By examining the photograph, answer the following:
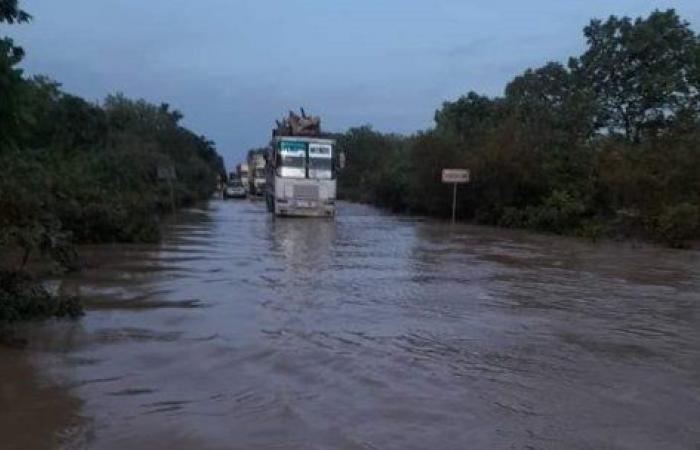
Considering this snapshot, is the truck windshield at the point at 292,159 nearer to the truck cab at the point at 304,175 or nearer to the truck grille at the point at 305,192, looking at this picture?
the truck cab at the point at 304,175

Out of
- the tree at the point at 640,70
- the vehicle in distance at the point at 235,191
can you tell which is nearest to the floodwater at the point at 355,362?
the tree at the point at 640,70

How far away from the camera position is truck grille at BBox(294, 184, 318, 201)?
3728cm

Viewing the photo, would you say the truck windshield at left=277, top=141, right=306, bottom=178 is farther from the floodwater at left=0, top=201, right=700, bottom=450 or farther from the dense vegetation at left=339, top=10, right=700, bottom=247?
the floodwater at left=0, top=201, right=700, bottom=450

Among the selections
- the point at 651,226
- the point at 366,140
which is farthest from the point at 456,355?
the point at 366,140

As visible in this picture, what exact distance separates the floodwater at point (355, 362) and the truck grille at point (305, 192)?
2038 cm

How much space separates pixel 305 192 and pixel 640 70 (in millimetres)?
19996

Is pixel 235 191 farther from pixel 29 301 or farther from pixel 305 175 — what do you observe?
pixel 29 301

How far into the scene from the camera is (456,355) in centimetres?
904

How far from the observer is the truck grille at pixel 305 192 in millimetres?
37281

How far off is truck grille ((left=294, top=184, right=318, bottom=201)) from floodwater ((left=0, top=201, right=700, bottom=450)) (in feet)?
66.9

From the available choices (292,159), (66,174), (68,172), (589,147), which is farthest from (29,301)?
(589,147)

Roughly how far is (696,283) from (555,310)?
551 centimetres

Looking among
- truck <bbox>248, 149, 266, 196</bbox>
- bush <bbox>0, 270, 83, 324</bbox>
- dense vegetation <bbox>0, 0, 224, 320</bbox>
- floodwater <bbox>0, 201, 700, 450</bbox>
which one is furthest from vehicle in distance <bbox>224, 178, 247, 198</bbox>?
bush <bbox>0, 270, 83, 324</bbox>

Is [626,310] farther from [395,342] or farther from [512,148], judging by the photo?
[512,148]
